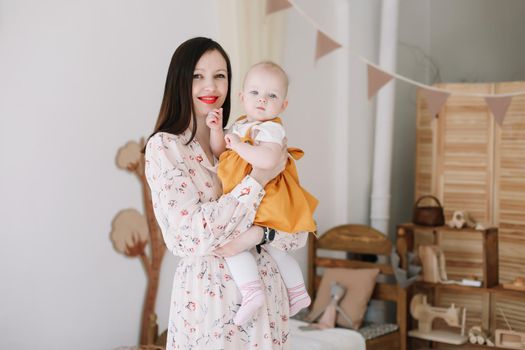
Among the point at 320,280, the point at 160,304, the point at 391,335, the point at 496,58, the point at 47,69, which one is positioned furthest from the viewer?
the point at 496,58

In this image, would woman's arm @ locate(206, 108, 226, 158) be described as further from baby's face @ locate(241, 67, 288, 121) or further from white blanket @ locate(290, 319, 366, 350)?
white blanket @ locate(290, 319, 366, 350)

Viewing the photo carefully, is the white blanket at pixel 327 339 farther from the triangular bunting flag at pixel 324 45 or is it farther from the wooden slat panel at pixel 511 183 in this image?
the triangular bunting flag at pixel 324 45

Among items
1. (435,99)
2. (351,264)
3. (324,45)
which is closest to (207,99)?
(324,45)

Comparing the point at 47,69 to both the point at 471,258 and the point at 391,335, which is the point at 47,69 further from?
the point at 471,258

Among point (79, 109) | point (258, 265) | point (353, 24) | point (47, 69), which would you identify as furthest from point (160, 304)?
point (353, 24)

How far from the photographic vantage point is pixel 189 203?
1.84 m

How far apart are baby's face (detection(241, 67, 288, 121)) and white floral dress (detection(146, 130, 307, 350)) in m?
0.21

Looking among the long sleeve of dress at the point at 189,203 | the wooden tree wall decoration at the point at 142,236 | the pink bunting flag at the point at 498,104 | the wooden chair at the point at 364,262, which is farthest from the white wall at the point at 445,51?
the long sleeve of dress at the point at 189,203

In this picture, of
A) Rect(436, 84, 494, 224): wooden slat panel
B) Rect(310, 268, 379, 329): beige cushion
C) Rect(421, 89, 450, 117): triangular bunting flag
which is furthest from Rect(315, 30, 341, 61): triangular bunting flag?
Rect(310, 268, 379, 329): beige cushion

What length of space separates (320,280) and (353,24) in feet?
5.57

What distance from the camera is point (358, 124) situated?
4840mm

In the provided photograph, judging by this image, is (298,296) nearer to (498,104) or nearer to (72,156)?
(72,156)

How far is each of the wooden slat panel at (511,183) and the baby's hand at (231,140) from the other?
282 cm

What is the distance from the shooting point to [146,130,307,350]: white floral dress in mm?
1830
